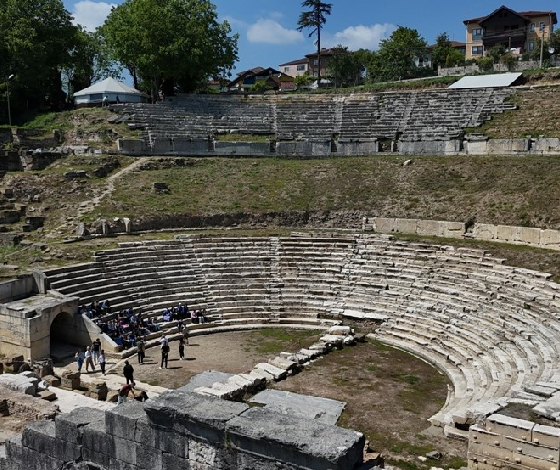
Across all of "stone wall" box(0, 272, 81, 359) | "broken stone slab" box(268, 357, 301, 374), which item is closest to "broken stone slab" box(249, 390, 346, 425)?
"broken stone slab" box(268, 357, 301, 374)

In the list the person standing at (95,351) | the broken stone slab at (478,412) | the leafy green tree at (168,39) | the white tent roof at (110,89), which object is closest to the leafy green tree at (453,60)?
the leafy green tree at (168,39)

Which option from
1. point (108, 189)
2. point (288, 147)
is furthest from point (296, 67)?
point (108, 189)

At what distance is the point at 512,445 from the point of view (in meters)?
11.0

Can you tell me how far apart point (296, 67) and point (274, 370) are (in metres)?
98.7

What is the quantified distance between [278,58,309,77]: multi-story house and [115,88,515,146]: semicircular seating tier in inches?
2528

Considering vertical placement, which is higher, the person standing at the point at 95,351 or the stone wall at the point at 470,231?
the stone wall at the point at 470,231

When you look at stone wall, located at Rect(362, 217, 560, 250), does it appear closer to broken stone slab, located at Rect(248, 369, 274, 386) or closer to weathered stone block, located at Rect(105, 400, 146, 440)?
broken stone slab, located at Rect(248, 369, 274, 386)

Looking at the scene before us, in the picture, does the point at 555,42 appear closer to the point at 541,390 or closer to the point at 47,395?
the point at 541,390

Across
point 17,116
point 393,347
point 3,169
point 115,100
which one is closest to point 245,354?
point 393,347

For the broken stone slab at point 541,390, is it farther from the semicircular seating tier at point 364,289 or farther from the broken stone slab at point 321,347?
the broken stone slab at point 321,347

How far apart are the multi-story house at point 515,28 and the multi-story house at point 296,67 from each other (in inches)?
1616

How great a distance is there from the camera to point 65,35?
1921 inches

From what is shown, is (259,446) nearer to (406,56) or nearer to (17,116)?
(17,116)

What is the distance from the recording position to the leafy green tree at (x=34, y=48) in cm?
4522
